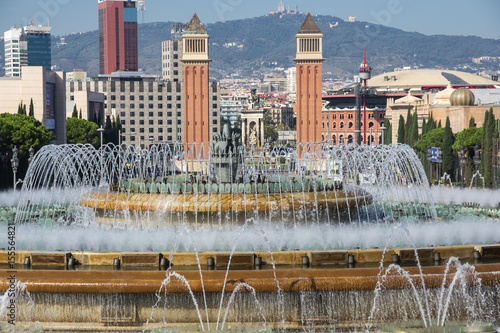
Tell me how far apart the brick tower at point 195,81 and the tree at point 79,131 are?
19132 millimetres

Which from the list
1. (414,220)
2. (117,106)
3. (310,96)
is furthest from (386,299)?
(117,106)

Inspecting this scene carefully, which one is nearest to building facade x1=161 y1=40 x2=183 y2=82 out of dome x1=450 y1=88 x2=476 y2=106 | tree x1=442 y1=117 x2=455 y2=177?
dome x1=450 y1=88 x2=476 y2=106

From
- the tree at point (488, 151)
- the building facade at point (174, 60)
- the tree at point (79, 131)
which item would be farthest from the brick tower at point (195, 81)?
the building facade at point (174, 60)

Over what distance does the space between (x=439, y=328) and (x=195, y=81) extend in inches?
2984

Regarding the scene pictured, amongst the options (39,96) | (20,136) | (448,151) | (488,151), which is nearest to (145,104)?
(39,96)

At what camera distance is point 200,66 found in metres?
87.4

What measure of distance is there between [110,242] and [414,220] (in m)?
9.66

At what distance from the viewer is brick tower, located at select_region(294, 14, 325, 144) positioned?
85.0 m

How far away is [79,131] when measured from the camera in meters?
68.2

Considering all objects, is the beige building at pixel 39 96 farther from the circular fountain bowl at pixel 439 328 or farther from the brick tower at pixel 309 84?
the circular fountain bowl at pixel 439 328

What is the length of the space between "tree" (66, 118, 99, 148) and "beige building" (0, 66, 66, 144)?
3.71 metres

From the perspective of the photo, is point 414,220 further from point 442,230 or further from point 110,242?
point 110,242

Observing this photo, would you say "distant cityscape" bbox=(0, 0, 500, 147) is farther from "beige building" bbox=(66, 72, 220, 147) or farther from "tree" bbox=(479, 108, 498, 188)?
"tree" bbox=(479, 108, 498, 188)

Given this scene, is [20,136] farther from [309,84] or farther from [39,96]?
[309,84]
